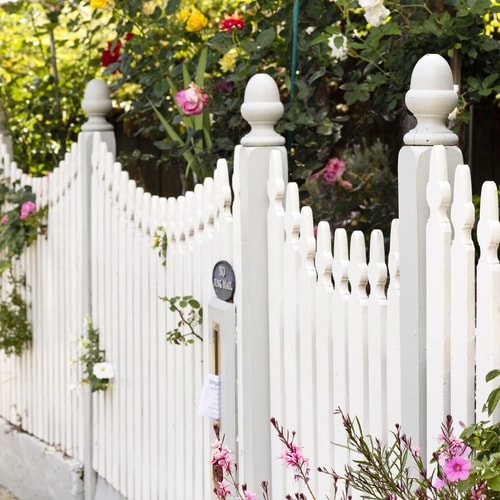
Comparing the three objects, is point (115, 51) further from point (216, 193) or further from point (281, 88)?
point (216, 193)

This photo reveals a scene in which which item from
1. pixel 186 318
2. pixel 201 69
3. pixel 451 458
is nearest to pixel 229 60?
pixel 201 69

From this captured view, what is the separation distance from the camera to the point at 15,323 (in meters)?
6.14

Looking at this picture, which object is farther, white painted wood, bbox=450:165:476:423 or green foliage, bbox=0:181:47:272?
green foliage, bbox=0:181:47:272

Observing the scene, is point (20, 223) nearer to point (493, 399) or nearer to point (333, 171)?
point (333, 171)

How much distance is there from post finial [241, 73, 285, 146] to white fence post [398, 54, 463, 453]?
0.83 metres

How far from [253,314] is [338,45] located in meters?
1.08

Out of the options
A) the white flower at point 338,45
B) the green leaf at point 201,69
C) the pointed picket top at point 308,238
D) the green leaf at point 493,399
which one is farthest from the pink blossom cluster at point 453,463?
the green leaf at point 201,69

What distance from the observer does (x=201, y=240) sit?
424 centimetres

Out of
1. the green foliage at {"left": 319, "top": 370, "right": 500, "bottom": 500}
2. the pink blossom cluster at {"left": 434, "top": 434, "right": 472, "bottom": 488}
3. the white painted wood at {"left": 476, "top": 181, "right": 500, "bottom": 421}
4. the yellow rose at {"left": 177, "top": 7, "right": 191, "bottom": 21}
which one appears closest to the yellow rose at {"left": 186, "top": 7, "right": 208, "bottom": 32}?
the yellow rose at {"left": 177, "top": 7, "right": 191, "bottom": 21}

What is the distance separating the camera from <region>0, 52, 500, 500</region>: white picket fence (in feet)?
9.48

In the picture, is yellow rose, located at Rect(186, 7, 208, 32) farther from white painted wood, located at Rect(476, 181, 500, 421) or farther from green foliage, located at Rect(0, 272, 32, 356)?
white painted wood, located at Rect(476, 181, 500, 421)

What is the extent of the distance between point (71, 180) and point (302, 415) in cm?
237

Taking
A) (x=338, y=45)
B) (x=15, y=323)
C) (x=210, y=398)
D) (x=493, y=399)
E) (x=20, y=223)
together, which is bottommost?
(x=15, y=323)

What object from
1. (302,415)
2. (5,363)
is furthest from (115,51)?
(302,415)
